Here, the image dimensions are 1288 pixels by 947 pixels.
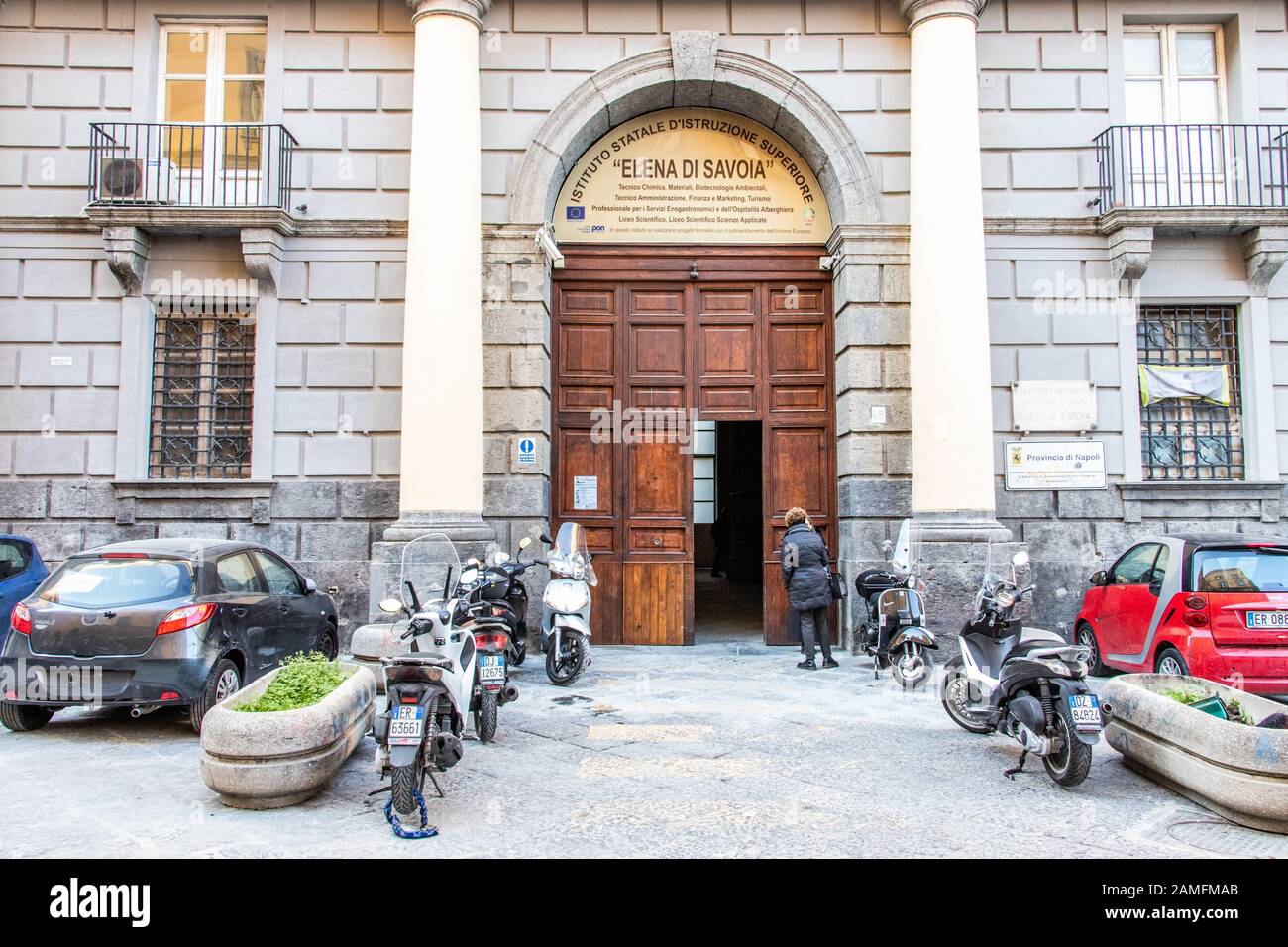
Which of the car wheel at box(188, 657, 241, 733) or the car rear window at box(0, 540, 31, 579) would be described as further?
the car rear window at box(0, 540, 31, 579)

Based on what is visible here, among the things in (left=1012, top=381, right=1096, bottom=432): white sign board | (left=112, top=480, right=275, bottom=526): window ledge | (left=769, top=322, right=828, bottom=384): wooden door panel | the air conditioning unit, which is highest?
the air conditioning unit

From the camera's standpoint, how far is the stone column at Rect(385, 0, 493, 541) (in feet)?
35.0

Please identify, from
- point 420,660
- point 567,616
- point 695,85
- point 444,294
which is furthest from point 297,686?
point 695,85

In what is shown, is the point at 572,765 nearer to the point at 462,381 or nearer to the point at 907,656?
the point at 907,656

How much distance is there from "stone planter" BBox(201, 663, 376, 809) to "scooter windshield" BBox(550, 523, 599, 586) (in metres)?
3.66

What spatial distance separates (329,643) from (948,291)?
7821 millimetres

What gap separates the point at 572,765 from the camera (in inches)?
249

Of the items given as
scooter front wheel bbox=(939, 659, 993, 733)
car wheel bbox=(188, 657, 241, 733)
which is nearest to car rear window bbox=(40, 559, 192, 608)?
car wheel bbox=(188, 657, 241, 733)

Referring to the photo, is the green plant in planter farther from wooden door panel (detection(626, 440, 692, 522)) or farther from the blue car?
wooden door panel (detection(626, 440, 692, 522))

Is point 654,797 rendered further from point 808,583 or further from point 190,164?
point 190,164

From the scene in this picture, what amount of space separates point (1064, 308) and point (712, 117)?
16.6 ft

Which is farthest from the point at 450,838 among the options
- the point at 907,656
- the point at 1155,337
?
the point at 1155,337

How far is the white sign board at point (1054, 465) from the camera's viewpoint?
1136 cm

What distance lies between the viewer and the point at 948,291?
10875 mm
